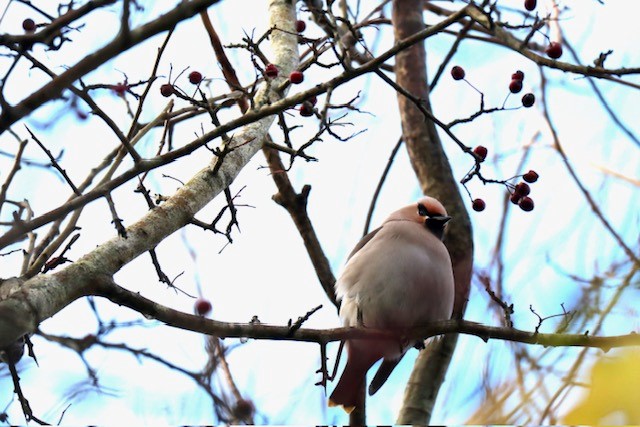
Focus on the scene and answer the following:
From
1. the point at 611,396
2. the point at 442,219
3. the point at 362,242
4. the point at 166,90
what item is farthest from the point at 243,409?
the point at 442,219

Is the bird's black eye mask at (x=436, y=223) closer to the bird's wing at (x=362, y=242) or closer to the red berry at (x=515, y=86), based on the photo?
the bird's wing at (x=362, y=242)

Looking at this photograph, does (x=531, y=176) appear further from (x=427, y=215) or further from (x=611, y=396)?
(x=611, y=396)

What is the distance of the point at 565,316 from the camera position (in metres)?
3.09

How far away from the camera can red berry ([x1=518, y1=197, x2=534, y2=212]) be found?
3.73 m

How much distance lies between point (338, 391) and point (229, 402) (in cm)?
175

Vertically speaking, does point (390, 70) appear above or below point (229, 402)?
above

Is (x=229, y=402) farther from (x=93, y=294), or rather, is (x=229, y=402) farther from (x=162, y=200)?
(x=162, y=200)

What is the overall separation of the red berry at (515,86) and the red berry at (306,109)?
36.0 inches

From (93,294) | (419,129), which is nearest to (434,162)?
(419,129)

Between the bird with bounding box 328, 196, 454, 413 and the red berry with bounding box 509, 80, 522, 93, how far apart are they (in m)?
1.00

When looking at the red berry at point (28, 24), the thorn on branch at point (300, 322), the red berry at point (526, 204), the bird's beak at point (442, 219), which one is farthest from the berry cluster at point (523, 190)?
the red berry at point (28, 24)

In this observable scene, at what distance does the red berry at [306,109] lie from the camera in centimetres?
381

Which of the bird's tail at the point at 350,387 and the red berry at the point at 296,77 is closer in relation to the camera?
the red berry at the point at 296,77

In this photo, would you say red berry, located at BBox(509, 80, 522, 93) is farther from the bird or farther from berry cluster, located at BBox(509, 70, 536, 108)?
the bird
